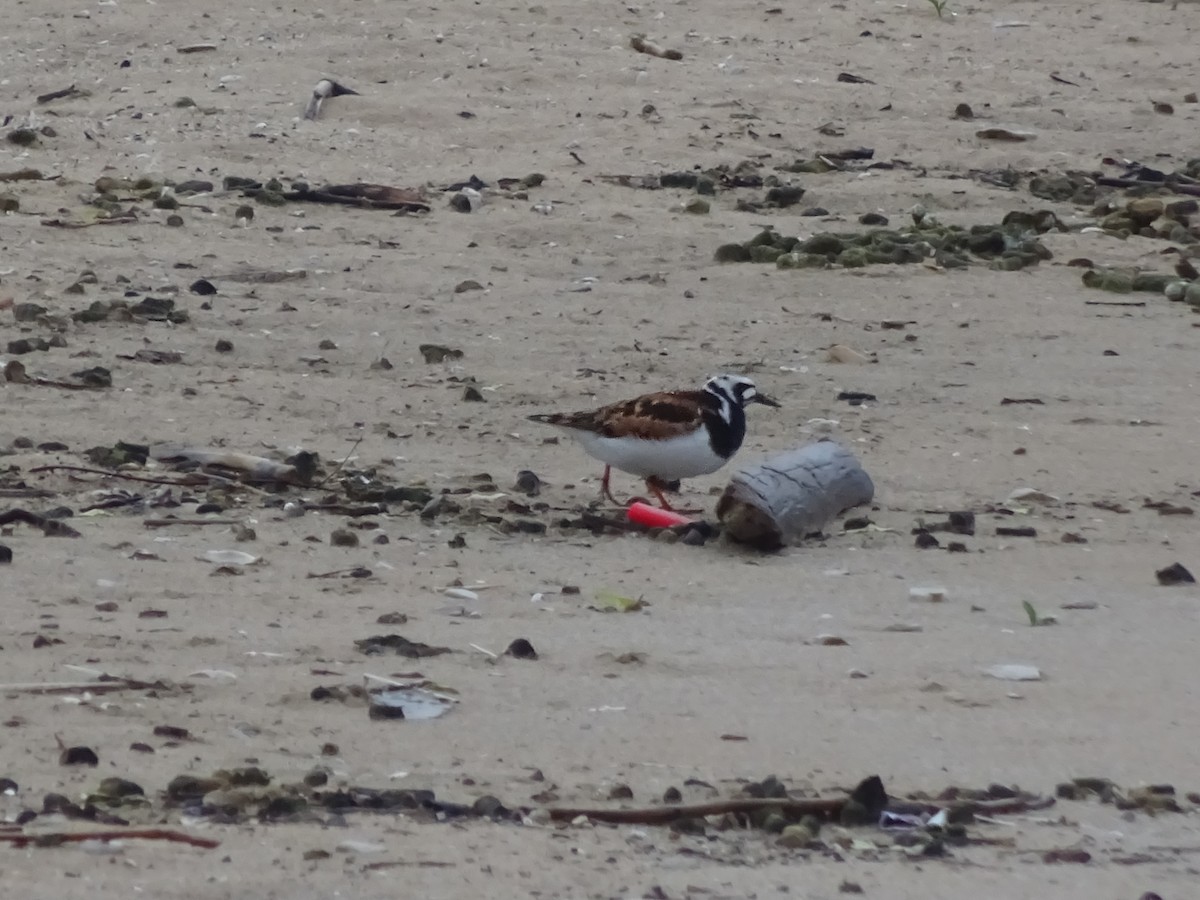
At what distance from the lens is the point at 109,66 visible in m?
11.9

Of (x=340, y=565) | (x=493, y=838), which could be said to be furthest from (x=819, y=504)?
(x=493, y=838)

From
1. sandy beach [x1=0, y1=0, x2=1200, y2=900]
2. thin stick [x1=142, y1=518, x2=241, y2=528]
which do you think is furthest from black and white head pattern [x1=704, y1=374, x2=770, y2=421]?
thin stick [x1=142, y1=518, x2=241, y2=528]

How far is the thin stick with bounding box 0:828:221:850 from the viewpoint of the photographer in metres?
3.59

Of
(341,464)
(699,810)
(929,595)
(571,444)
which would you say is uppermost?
(699,810)

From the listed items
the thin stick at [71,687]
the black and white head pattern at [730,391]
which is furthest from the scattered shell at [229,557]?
the black and white head pattern at [730,391]

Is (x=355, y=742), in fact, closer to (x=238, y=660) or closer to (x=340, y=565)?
(x=238, y=660)

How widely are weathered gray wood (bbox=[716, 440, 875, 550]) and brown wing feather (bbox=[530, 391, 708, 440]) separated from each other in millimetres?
336

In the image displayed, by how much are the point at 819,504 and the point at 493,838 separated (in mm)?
2637

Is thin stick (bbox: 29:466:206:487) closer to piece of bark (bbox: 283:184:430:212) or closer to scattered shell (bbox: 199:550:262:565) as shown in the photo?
scattered shell (bbox: 199:550:262:565)

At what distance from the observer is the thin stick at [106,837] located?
3586 millimetres

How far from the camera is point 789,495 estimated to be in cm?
611

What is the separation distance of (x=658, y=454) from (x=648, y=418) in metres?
0.11

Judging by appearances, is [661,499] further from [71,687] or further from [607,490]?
[71,687]

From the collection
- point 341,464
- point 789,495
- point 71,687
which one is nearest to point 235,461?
point 341,464
